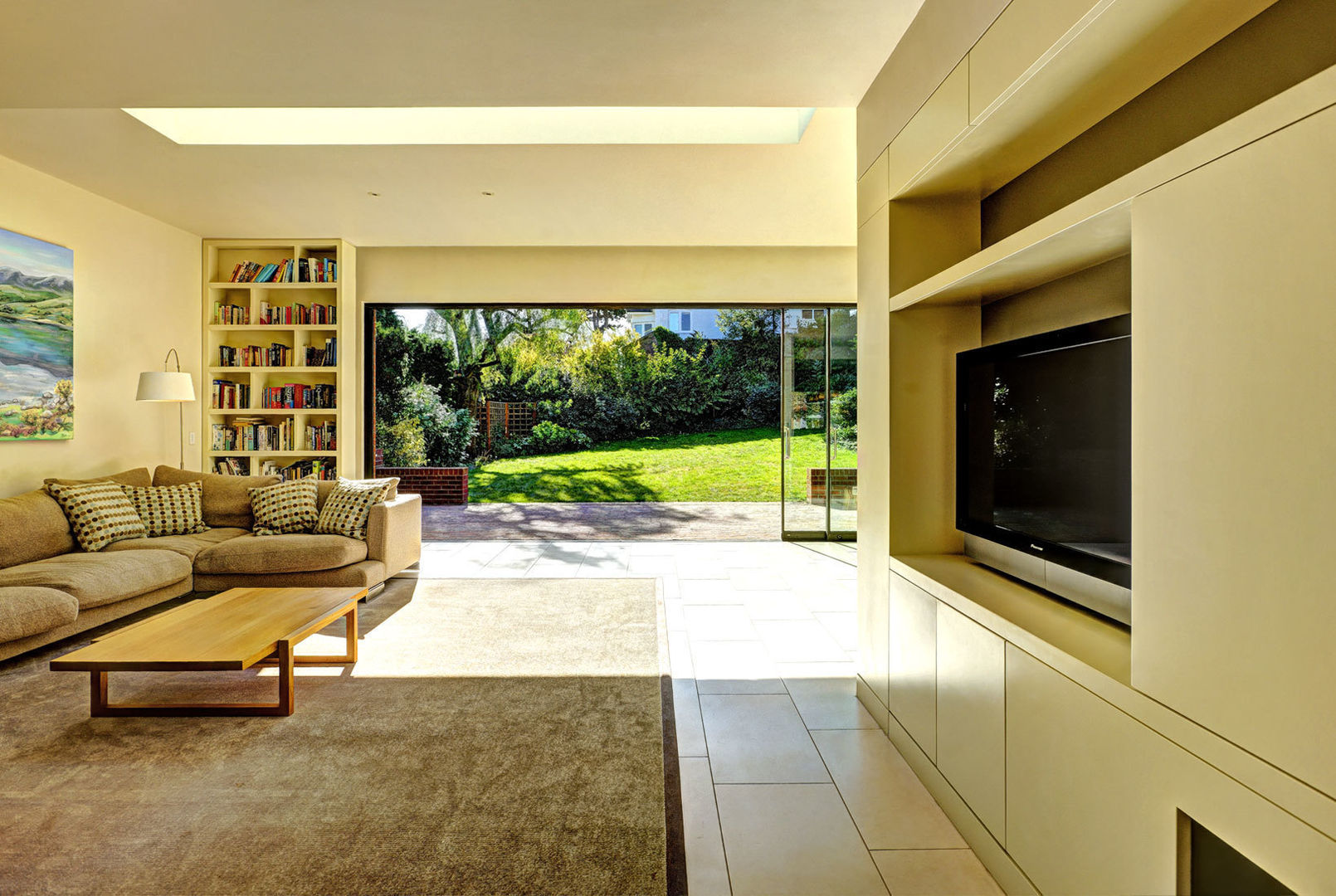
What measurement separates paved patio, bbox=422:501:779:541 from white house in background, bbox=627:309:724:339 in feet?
9.88

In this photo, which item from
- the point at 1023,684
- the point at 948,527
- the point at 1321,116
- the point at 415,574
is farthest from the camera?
the point at 415,574

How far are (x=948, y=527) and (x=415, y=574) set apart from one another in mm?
4022

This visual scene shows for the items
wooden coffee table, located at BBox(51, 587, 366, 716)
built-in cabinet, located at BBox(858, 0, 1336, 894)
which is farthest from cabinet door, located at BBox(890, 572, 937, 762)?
wooden coffee table, located at BBox(51, 587, 366, 716)

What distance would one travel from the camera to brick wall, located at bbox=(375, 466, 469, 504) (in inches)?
388

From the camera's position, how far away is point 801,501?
6.85 m

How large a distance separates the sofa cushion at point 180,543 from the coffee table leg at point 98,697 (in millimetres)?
1623

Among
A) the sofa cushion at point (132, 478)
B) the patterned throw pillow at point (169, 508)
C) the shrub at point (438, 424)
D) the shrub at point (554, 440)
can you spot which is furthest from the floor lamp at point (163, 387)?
the shrub at point (554, 440)

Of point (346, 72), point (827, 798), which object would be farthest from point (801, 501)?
point (346, 72)

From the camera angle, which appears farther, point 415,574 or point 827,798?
point 415,574

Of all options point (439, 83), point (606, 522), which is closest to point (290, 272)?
point (439, 83)

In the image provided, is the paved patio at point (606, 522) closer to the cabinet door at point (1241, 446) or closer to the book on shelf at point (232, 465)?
the book on shelf at point (232, 465)

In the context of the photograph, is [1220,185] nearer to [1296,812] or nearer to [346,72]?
[1296,812]

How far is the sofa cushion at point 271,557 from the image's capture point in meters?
4.20

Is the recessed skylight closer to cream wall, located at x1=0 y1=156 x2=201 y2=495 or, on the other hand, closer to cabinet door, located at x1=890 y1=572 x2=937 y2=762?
cream wall, located at x1=0 y1=156 x2=201 y2=495
